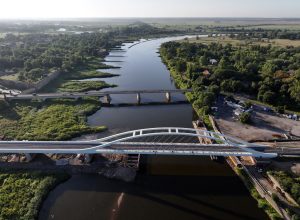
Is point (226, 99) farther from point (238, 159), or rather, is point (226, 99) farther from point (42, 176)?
point (42, 176)

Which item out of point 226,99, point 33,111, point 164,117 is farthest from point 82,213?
point 226,99

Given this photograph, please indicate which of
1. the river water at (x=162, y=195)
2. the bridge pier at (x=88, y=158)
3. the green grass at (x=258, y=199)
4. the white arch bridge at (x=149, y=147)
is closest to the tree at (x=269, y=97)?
the white arch bridge at (x=149, y=147)

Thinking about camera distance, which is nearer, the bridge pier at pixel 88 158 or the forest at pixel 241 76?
the bridge pier at pixel 88 158

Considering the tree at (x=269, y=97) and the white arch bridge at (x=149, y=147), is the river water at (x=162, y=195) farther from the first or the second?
the tree at (x=269, y=97)

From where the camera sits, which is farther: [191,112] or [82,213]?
[191,112]

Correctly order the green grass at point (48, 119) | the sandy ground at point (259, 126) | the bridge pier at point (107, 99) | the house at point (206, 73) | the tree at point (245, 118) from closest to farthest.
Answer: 1. the sandy ground at point (259, 126)
2. the green grass at point (48, 119)
3. the tree at point (245, 118)
4. the bridge pier at point (107, 99)
5. the house at point (206, 73)

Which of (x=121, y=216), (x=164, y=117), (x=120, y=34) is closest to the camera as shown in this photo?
(x=121, y=216)
